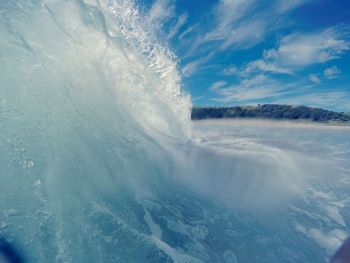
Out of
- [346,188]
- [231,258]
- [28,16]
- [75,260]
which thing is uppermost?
[28,16]

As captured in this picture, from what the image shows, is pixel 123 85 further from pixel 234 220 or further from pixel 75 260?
pixel 75 260

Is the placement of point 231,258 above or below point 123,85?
below

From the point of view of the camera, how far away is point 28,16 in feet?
26.0

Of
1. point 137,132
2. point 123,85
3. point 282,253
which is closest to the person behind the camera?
point 282,253

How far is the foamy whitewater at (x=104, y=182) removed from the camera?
5023 mm

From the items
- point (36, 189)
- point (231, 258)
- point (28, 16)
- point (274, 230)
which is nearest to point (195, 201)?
point (274, 230)

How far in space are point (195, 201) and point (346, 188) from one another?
7061mm

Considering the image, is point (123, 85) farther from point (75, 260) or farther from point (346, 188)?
point (346, 188)

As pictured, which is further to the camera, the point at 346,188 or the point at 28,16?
the point at 346,188

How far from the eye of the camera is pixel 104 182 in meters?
6.75

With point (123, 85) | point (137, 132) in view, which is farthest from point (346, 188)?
point (123, 85)

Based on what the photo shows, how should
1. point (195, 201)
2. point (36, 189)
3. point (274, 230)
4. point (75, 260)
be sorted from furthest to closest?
point (195, 201)
point (274, 230)
point (36, 189)
point (75, 260)

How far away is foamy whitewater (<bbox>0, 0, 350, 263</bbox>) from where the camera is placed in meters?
5.02

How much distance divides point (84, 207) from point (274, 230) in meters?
4.18
